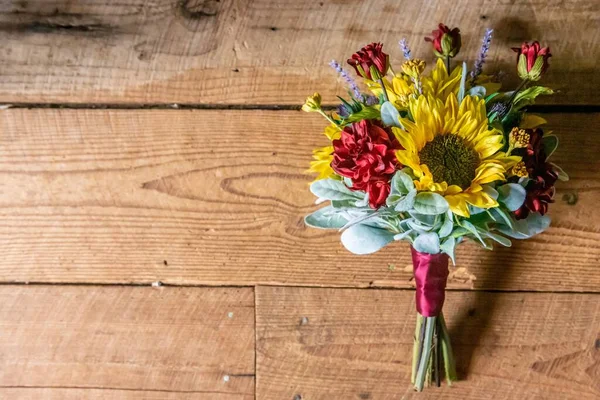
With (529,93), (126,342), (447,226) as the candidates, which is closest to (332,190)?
(447,226)

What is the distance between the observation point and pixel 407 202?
607 millimetres

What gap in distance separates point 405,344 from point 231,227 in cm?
30

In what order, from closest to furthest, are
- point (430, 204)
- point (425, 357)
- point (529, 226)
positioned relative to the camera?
point (430, 204) → point (529, 226) → point (425, 357)

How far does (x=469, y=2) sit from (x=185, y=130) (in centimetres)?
43

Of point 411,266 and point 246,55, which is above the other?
point 246,55

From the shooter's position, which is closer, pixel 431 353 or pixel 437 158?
pixel 437 158

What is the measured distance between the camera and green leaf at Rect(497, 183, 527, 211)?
2.07 feet

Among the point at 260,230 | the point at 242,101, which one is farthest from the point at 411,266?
the point at 242,101

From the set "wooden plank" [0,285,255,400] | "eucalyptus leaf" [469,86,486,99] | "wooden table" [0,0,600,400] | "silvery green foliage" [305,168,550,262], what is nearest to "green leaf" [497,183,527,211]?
"silvery green foliage" [305,168,550,262]

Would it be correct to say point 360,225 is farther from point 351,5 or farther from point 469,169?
point 351,5

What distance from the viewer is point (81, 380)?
87 centimetres

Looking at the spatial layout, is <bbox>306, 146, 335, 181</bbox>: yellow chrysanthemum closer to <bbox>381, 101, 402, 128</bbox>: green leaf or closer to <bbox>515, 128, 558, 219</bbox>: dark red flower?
<bbox>381, 101, 402, 128</bbox>: green leaf

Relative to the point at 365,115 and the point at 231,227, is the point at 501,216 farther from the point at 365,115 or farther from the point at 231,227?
the point at 231,227

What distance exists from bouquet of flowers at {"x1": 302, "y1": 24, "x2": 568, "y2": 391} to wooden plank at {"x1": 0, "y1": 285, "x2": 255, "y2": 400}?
0.27 meters
